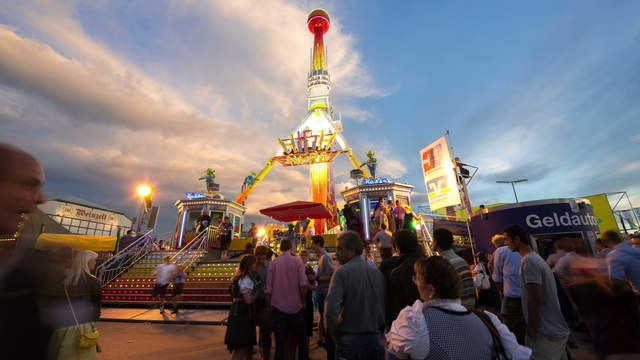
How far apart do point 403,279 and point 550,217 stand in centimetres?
820

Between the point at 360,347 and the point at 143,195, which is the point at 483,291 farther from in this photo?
the point at 143,195

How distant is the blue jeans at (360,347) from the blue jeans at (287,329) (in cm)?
134

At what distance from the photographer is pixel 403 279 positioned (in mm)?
2918

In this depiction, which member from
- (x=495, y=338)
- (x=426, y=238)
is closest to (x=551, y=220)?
(x=426, y=238)

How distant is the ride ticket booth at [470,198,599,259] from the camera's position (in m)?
7.95

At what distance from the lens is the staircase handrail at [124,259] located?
10.5 m

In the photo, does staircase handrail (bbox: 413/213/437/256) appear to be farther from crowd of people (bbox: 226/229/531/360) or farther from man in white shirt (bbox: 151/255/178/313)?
man in white shirt (bbox: 151/255/178/313)

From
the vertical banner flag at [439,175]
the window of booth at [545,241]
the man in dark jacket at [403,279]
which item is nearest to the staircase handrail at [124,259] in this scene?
the man in dark jacket at [403,279]

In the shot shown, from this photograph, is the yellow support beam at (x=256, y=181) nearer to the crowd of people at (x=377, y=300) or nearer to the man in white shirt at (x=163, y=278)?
the man in white shirt at (x=163, y=278)

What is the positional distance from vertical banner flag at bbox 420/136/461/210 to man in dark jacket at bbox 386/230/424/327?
7.70 meters

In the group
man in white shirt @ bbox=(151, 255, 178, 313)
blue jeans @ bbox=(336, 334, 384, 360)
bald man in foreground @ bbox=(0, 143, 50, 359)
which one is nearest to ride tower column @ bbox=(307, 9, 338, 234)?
man in white shirt @ bbox=(151, 255, 178, 313)

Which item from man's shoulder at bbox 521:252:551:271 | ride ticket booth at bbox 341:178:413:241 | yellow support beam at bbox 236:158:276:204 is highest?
yellow support beam at bbox 236:158:276:204

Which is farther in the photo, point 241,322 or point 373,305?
point 241,322

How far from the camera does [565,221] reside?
7.97 metres
